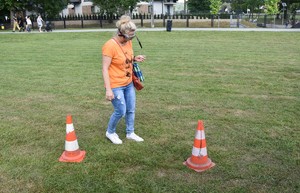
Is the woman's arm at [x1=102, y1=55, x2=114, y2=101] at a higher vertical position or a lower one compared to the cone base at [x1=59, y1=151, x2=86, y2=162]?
higher

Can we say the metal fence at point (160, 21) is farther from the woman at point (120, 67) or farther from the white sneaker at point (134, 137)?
the woman at point (120, 67)

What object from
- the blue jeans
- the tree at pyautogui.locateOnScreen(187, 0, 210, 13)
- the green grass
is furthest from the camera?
the tree at pyautogui.locateOnScreen(187, 0, 210, 13)

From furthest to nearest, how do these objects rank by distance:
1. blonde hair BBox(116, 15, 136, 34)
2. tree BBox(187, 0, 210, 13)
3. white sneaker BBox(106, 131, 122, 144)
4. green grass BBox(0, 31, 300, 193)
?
tree BBox(187, 0, 210, 13)
white sneaker BBox(106, 131, 122, 144)
blonde hair BBox(116, 15, 136, 34)
green grass BBox(0, 31, 300, 193)

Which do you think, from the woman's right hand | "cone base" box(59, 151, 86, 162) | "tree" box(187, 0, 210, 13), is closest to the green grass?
"cone base" box(59, 151, 86, 162)

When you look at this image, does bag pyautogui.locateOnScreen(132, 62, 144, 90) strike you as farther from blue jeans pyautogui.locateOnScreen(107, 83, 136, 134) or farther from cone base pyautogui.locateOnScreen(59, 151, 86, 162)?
cone base pyautogui.locateOnScreen(59, 151, 86, 162)

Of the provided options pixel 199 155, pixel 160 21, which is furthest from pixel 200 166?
pixel 160 21

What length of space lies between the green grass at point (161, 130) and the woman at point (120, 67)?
0.64 m

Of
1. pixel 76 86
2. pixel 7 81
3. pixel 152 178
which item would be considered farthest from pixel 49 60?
pixel 152 178

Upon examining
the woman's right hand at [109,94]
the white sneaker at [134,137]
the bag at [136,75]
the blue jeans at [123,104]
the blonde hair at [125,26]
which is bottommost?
the white sneaker at [134,137]

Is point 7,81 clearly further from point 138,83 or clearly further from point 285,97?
point 285,97

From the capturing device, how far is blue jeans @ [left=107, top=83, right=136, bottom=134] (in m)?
4.46

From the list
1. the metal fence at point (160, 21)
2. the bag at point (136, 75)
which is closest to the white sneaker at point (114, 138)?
the bag at point (136, 75)

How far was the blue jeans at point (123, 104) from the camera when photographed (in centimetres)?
446

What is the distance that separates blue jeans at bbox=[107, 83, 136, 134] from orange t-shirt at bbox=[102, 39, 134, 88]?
10 centimetres
